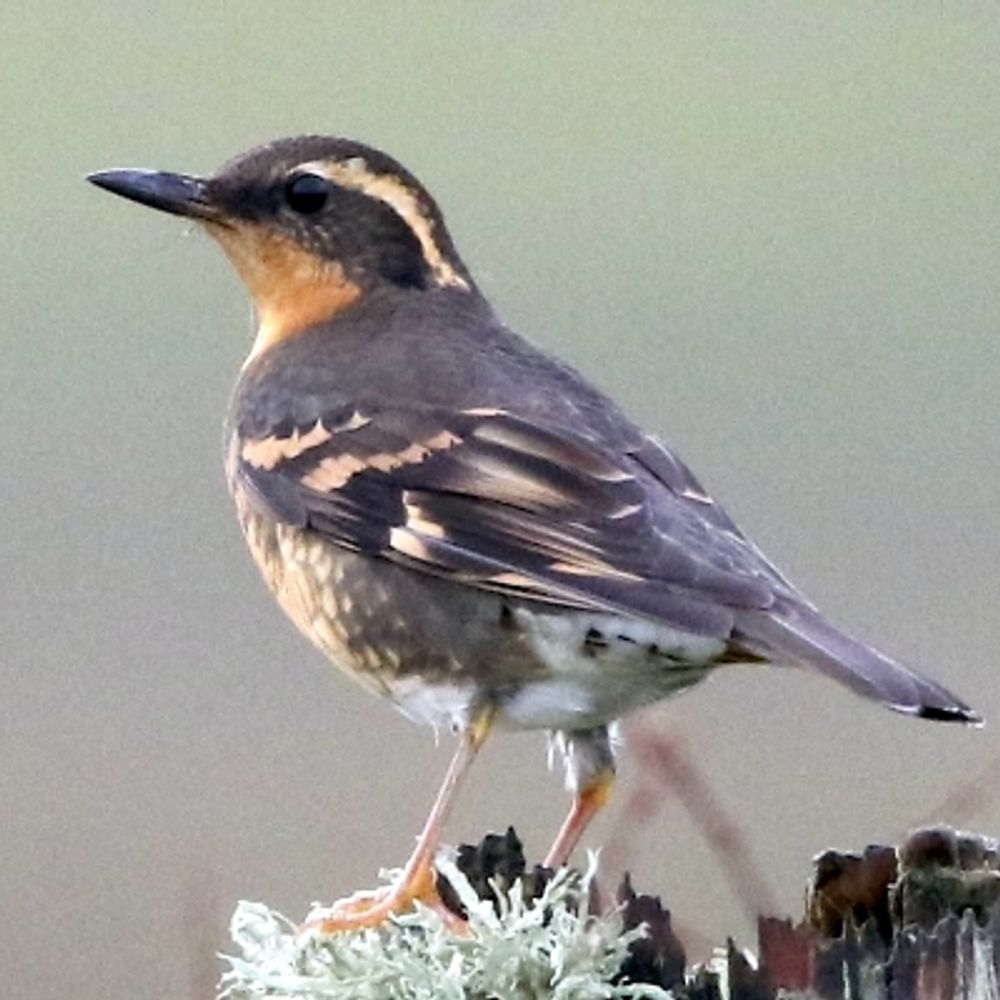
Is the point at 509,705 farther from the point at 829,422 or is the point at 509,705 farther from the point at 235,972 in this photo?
the point at 829,422

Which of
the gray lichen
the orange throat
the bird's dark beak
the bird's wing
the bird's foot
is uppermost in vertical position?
the bird's dark beak

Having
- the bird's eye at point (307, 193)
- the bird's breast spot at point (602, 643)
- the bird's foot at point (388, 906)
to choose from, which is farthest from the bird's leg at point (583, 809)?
the bird's eye at point (307, 193)

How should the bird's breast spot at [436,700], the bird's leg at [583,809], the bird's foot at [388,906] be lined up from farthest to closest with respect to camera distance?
the bird's leg at [583,809] → the bird's breast spot at [436,700] → the bird's foot at [388,906]

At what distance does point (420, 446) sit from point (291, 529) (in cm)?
42

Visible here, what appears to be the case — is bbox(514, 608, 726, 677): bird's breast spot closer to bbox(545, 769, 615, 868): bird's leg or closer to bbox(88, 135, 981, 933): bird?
bbox(88, 135, 981, 933): bird

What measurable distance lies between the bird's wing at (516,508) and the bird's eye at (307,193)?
0.79 meters

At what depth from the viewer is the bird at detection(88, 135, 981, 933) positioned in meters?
7.28

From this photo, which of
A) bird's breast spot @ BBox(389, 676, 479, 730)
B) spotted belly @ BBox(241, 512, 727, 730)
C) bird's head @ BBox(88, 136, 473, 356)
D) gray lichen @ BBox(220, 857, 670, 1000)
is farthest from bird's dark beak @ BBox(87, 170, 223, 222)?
gray lichen @ BBox(220, 857, 670, 1000)

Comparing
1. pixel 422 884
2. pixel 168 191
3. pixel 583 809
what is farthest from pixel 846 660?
pixel 168 191

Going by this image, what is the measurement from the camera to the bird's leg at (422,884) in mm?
6566

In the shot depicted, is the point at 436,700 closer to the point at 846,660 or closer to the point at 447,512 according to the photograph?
the point at 447,512

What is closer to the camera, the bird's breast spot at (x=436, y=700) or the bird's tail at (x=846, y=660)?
the bird's tail at (x=846, y=660)

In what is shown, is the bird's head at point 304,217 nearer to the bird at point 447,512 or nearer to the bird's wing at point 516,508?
the bird at point 447,512

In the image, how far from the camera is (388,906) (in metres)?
6.82
